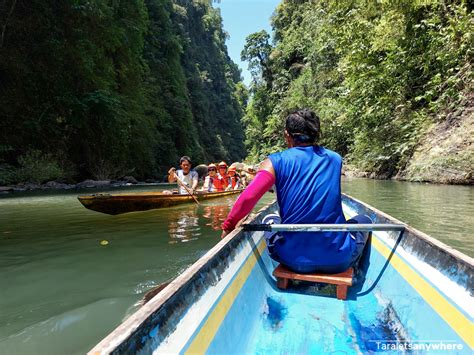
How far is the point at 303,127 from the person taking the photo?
2.54m

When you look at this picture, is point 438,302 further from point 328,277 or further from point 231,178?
point 231,178

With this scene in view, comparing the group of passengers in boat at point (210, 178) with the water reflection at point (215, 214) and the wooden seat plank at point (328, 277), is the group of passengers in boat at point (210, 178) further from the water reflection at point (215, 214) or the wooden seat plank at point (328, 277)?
the wooden seat plank at point (328, 277)

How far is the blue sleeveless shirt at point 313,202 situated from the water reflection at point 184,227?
9.83 ft

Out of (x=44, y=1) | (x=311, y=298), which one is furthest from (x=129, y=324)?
(x=44, y=1)

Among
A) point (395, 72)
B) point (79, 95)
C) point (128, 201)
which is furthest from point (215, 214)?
point (79, 95)

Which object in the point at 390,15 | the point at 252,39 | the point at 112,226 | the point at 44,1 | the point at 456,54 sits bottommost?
the point at 112,226

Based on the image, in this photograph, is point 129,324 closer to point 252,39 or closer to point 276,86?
point 276,86

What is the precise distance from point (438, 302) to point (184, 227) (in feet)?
15.9

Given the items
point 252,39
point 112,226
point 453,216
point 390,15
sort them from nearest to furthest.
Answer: point 453,216
point 112,226
point 390,15
point 252,39

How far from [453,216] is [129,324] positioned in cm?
626

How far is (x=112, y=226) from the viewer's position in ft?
21.1

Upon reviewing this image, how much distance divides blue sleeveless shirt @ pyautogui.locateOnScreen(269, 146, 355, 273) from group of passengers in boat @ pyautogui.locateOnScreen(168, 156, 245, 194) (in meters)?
6.15

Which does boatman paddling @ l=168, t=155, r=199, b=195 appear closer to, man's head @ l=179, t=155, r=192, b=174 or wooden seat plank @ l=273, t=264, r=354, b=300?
man's head @ l=179, t=155, r=192, b=174

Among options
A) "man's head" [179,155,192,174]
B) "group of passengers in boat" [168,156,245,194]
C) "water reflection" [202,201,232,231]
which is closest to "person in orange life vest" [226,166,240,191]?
"group of passengers in boat" [168,156,245,194]
